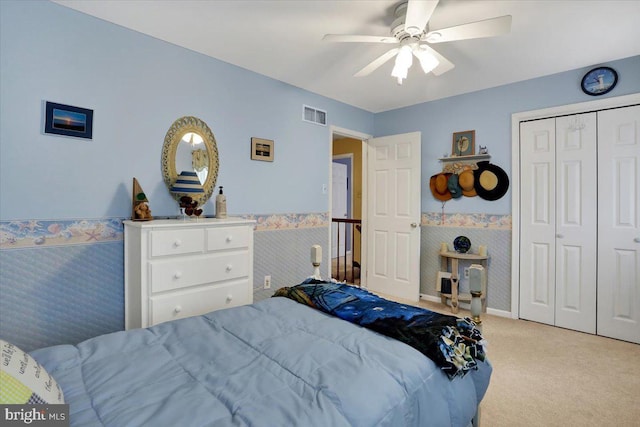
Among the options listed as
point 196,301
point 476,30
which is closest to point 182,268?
point 196,301

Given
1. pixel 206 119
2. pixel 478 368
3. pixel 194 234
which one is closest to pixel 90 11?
pixel 206 119

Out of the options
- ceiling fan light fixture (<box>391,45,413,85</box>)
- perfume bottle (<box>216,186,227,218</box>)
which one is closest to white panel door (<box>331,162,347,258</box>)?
perfume bottle (<box>216,186,227,218</box>)

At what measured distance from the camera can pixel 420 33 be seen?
2.10 metres

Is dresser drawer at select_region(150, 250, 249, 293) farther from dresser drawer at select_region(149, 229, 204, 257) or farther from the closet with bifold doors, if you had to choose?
the closet with bifold doors

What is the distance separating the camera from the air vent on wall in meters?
3.63

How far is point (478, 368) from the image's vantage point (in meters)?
1.38

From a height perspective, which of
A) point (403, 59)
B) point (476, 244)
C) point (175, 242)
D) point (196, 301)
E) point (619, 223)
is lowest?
point (196, 301)

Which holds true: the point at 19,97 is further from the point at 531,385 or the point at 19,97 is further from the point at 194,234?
the point at 531,385

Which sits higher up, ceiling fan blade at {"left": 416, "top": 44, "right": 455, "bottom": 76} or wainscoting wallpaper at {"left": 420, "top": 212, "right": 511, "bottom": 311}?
ceiling fan blade at {"left": 416, "top": 44, "right": 455, "bottom": 76}

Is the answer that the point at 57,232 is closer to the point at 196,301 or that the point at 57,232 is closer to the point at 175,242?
the point at 175,242

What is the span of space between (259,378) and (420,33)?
2160 millimetres

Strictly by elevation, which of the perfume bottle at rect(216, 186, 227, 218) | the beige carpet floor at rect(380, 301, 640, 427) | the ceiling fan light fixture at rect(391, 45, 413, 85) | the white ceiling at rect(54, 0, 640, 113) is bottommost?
the beige carpet floor at rect(380, 301, 640, 427)

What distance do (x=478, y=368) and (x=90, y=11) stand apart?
3102 millimetres

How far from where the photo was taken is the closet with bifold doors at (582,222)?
2877 mm
